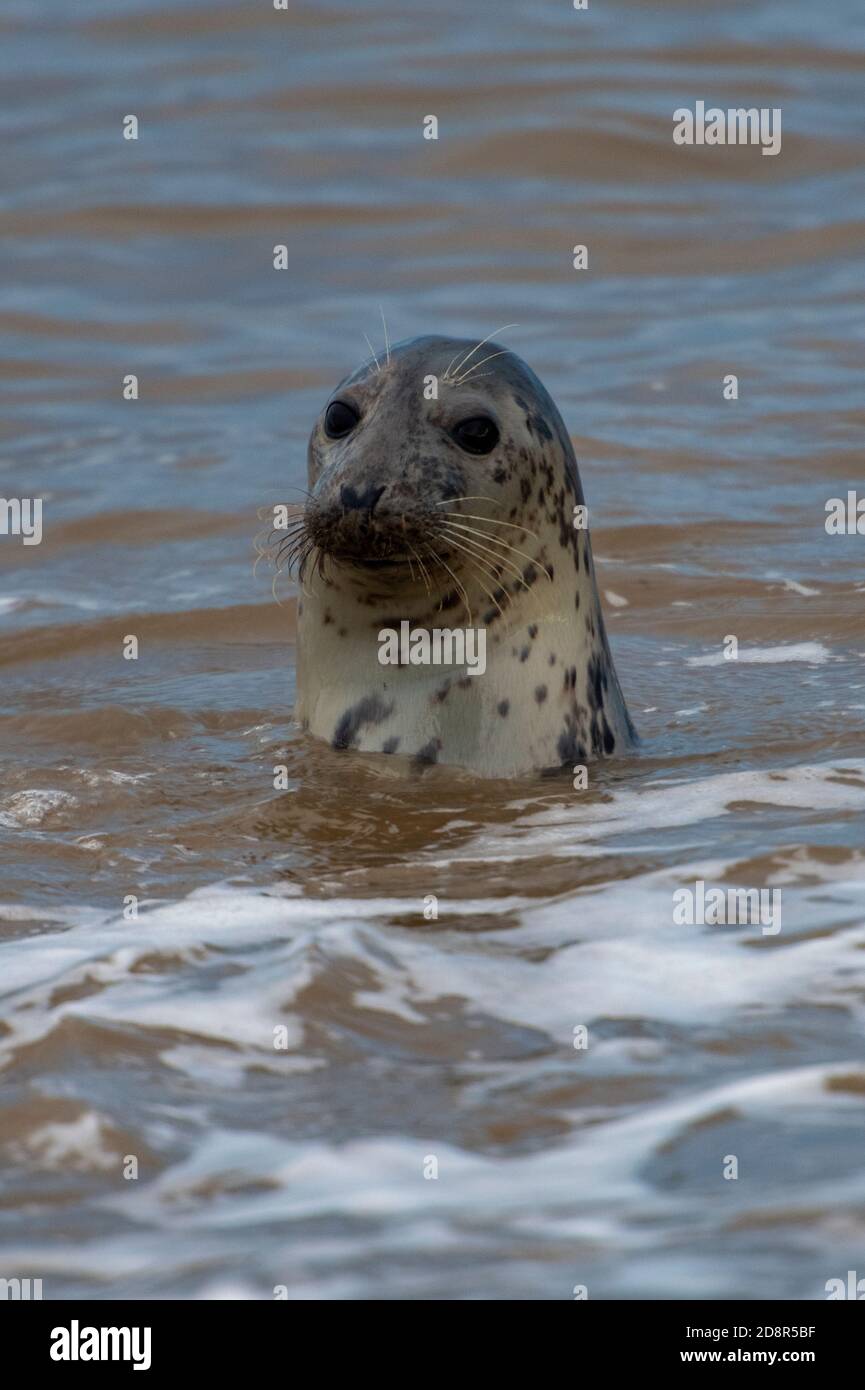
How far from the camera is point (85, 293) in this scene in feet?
44.3

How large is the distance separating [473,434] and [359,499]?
1.55ft

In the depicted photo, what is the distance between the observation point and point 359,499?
561cm

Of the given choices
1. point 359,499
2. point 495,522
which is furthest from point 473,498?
point 359,499

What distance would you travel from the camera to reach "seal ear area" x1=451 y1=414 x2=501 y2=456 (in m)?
5.91

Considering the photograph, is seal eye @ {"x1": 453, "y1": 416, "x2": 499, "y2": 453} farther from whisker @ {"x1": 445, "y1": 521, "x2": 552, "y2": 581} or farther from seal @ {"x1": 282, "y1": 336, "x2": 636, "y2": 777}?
whisker @ {"x1": 445, "y1": 521, "x2": 552, "y2": 581}

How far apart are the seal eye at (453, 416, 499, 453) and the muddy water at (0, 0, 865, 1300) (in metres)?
0.88

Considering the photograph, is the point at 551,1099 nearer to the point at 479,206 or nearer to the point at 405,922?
the point at 405,922

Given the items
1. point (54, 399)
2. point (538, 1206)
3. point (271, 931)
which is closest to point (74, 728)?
point (271, 931)

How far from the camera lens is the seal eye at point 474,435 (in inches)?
233

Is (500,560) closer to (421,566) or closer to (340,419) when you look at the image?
(421,566)

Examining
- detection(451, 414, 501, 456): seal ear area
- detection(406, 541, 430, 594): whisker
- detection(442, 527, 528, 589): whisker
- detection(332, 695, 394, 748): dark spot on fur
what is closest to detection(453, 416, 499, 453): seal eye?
detection(451, 414, 501, 456): seal ear area

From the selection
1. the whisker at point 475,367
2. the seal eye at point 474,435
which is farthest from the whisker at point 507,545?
the whisker at point 475,367

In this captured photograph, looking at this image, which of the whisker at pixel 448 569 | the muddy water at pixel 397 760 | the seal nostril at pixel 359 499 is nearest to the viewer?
the muddy water at pixel 397 760

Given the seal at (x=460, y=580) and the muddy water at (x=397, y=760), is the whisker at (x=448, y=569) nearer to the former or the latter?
the seal at (x=460, y=580)
